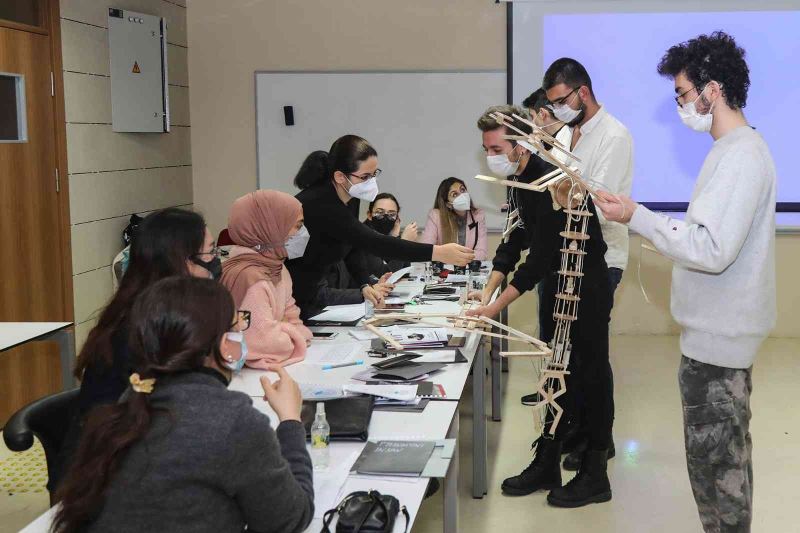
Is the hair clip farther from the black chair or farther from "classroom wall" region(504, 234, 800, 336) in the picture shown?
"classroom wall" region(504, 234, 800, 336)

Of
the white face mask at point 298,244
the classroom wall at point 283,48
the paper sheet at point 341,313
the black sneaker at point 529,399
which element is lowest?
the black sneaker at point 529,399

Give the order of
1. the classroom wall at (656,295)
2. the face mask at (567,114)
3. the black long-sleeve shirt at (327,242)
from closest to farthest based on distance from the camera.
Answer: the black long-sleeve shirt at (327,242) → the face mask at (567,114) → the classroom wall at (656,295)

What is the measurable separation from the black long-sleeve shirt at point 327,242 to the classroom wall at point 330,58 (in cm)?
290

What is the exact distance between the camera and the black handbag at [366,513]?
1.79m

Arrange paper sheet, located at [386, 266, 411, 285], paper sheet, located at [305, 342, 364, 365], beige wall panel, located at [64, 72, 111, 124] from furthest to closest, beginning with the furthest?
1. beige wall panel, located at [64, 72, 111, 124]
2. paper sheet, located at [386, 266, 411, 285]
3. paper sheet, located at [305, 342, 364, 365]

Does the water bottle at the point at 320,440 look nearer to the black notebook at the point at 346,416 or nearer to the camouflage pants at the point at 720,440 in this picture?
the black notebook at the point at 346,416

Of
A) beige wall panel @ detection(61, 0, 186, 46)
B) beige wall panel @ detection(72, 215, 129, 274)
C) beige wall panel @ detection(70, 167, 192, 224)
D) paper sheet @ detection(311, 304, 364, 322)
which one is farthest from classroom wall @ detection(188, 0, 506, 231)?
paper sheet @ detection(311, 304, 364, 322)

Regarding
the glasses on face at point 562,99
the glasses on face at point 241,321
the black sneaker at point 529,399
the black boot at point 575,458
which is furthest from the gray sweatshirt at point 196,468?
the black sneaker at point 529,399

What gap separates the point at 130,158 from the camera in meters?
5.97

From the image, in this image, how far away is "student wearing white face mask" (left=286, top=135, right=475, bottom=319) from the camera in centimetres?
366

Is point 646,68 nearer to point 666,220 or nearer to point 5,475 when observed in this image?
point 666,220

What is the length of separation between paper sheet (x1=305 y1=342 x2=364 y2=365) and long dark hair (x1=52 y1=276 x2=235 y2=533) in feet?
4.74

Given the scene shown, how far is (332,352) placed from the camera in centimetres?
323

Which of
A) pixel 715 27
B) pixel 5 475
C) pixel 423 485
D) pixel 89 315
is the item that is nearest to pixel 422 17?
pixel 715 27
